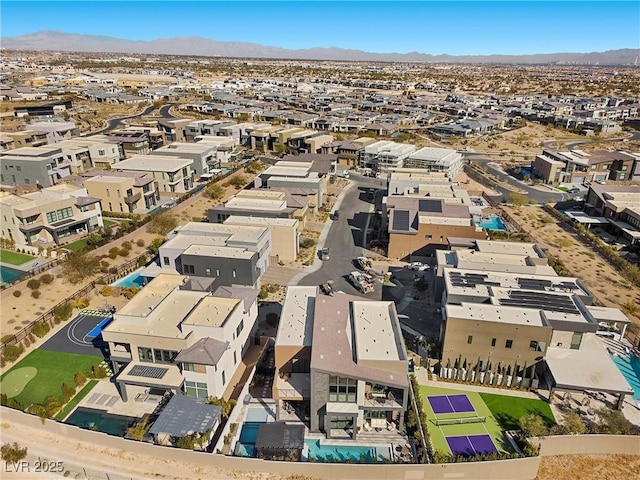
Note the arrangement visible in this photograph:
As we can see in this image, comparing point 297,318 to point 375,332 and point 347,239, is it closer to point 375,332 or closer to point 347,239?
point 375,332

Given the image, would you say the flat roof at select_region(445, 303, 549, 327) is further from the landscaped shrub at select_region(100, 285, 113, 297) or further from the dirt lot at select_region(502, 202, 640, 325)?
the landscaped shrub at select_region(100, 285, 113, 297)

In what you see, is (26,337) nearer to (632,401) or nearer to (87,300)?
(87,300)

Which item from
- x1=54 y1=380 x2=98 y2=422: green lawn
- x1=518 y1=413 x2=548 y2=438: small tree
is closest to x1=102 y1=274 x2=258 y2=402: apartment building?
x1=54 y1=380 x2=98 y2=422: green lawn

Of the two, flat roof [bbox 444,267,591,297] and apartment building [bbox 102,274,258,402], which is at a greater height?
flat roof [bbox 444,267,591,297]

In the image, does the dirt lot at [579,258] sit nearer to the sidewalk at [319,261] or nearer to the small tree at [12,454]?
the sidewalk at [319,261]

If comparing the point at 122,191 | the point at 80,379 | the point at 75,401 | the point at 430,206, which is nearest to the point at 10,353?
the point at 80,379

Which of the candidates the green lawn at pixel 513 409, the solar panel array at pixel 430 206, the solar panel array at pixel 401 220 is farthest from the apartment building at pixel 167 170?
the green lawn at pixel 513 409
